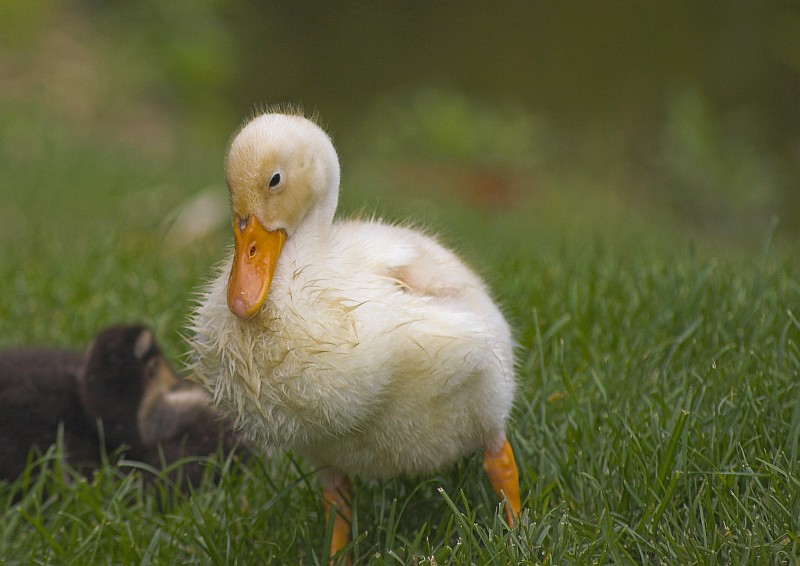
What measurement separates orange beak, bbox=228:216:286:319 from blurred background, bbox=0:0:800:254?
14.4ft

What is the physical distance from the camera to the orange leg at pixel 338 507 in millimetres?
2848

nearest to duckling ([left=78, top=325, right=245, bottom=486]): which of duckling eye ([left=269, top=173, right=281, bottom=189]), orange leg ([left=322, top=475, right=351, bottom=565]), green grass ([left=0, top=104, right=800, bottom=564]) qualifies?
green grass ([left=0, top=104, right=800, bottom=564])

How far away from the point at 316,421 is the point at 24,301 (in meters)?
2.63

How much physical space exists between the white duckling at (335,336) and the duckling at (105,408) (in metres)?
1.20

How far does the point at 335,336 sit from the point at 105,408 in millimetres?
1794

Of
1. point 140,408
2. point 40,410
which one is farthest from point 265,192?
point 40,410

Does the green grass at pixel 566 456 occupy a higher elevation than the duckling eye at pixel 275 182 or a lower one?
lower

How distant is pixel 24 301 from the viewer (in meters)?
4.62

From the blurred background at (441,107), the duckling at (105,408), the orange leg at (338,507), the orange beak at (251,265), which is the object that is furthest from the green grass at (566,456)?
the blurred background at (441,107)

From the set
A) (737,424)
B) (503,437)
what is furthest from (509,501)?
(737,424)

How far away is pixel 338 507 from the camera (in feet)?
9.57

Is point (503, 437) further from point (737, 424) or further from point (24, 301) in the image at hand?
point (24, 301)

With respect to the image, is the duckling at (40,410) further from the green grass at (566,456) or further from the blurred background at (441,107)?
the blurred background at (441,107)

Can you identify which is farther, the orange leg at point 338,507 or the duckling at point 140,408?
the duckling at point 140,408
